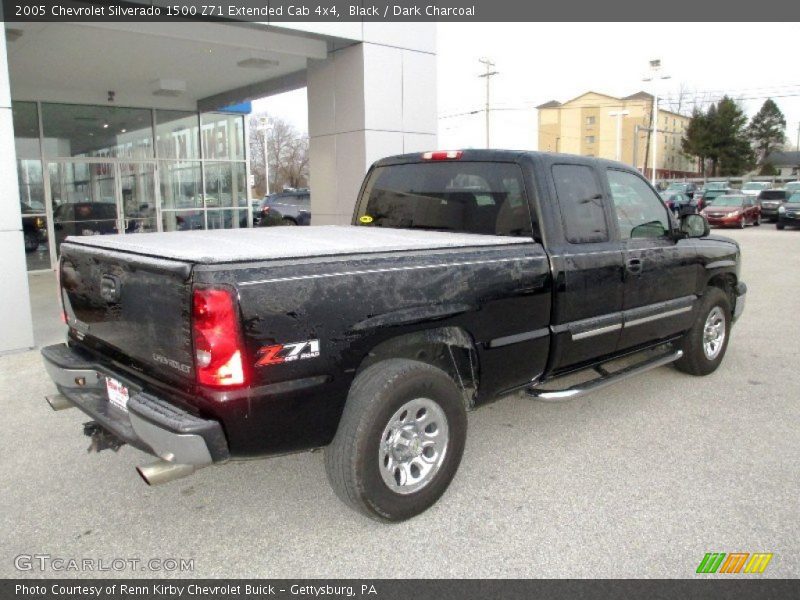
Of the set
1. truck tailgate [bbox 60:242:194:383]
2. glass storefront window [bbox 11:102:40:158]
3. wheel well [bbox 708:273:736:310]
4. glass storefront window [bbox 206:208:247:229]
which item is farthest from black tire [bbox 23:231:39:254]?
wheel well [bbox 708:273:736:310]

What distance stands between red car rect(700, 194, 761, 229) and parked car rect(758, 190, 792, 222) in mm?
2301

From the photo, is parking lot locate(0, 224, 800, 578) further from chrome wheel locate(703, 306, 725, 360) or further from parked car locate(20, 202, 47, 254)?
parked car locate(20, 202, 47, 254)

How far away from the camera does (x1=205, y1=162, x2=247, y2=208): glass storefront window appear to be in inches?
643

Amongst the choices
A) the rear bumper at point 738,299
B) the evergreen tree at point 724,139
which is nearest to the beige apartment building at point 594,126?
the evergreen tree at point 724,139

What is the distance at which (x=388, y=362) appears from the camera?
10.8 feet

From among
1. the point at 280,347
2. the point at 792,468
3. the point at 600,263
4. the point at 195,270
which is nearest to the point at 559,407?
the point at 600,263

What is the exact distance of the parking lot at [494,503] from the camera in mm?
3012

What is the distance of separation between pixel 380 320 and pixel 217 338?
0.80 meters

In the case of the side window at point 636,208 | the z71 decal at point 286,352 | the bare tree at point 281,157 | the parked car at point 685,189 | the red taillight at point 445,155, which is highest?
the bare tree at point 281,157

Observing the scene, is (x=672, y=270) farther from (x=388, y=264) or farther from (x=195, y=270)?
(x=195, y=270)

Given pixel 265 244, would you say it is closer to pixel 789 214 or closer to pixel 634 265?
pixel 634 265

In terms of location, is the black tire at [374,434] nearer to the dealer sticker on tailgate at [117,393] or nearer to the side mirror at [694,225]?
the dealer sticker on tailgate at [117,393]

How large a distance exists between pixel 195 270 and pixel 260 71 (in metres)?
9.90

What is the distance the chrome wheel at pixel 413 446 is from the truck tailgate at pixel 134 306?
1.06m
